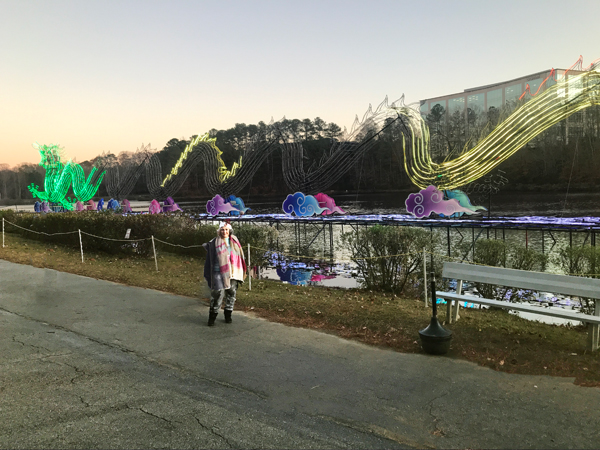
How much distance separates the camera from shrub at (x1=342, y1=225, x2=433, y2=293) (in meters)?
11.5

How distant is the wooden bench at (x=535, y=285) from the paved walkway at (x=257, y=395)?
1.51 m

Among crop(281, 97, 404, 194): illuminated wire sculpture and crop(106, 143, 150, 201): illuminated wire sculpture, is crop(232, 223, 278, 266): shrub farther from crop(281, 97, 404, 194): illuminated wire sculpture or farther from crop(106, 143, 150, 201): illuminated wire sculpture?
crop(106, 143, 150, 201): illuminated wire sculpture

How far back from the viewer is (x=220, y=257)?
7.97 metres

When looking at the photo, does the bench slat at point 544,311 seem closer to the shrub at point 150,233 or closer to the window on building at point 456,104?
the shrub at point 150,233

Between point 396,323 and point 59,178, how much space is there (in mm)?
41042

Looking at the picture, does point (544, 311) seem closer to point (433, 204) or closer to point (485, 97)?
point (433, 204)

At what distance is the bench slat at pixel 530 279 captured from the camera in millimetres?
6383

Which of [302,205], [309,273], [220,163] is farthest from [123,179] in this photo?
[309,273]

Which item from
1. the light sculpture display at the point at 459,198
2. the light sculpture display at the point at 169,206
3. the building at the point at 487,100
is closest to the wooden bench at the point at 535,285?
the light sculpture display at the point at 459,198

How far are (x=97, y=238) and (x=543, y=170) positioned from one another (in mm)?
29394

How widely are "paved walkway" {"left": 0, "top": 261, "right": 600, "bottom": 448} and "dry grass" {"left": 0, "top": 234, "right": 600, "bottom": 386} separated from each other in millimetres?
420

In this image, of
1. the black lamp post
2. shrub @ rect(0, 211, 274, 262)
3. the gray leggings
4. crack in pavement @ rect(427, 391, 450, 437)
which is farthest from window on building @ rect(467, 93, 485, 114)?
crack in pavement @ rect(427, 391, 450, 437)

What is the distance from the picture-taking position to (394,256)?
37.6 feet

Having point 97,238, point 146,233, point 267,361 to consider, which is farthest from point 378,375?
point 97,238
